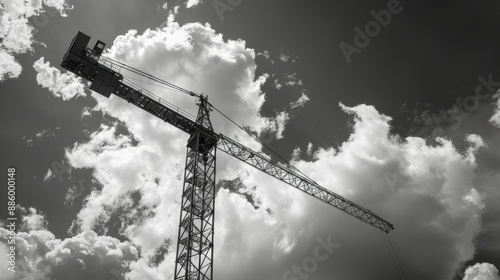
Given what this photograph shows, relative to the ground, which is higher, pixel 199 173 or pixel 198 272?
pixel 199 173

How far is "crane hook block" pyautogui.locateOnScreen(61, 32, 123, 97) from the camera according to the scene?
27797mm

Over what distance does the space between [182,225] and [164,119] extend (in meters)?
10.3

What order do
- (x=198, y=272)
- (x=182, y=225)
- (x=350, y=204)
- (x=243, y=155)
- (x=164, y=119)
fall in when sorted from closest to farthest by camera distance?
(x=198, y=272), (x=182, y=225), (x=164, y=119), (x=243, y=155), (x=350, y=204)

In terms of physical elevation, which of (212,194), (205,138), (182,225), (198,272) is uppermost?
(205,138)

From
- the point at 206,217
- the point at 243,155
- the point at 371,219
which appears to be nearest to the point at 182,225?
the point at 206,217

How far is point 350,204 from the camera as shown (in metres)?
45.2

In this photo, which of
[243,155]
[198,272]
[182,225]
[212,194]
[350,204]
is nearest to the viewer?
[198,272]

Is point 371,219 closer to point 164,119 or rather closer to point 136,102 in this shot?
point 164,119

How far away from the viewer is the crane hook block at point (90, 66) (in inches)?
1094

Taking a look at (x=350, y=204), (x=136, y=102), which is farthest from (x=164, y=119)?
(x=350, y=204)

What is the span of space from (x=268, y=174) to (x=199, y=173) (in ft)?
32.3

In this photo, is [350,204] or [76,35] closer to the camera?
[76,35]

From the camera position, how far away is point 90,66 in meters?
28.7

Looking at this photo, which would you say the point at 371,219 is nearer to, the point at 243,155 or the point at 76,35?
the point at 243,155
